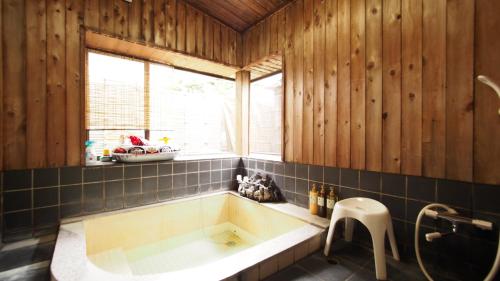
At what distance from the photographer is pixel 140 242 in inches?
78.1

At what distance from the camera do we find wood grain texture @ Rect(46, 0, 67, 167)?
162 centimetres

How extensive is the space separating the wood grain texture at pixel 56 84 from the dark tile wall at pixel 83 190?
0.16 m

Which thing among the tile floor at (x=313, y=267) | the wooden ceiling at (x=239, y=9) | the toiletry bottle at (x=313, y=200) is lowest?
the tile floor at (x=313, y=267)

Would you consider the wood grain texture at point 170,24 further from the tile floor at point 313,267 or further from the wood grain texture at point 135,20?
the tile floor at point 313,267

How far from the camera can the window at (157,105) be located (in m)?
2.07

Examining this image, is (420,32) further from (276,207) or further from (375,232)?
(276,207)

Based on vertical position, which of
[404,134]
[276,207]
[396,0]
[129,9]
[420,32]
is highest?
[129,9]

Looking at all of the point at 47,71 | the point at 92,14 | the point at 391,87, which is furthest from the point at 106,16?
→ the point at 391,87

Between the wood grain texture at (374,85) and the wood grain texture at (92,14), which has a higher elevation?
the wood grain texture at (92,14)

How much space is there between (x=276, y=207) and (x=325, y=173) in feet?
1.88

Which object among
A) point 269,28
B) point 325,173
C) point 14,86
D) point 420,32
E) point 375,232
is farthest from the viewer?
point 269,28

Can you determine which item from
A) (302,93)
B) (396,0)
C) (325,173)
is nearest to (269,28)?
(302,93)

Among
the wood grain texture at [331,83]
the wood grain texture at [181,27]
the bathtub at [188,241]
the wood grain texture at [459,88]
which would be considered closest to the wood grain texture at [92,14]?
the wood grain texture at [181,27]

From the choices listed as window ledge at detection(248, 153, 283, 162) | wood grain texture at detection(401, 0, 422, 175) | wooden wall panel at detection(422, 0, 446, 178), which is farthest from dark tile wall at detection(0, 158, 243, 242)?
wooden wall panel at detection(422, 0, 446, 178)
